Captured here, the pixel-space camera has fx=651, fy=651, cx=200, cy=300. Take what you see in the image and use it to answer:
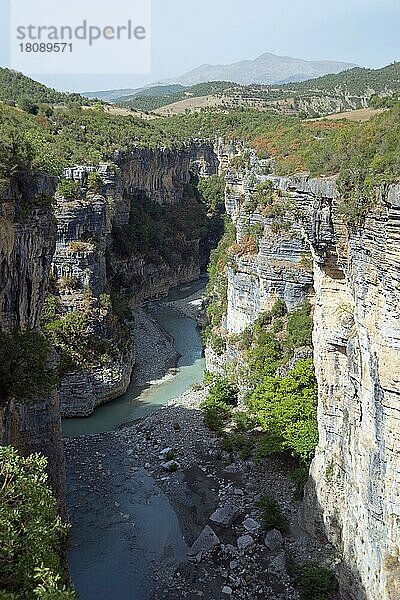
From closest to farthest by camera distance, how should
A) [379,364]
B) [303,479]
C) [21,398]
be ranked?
1. [379,364]
2. [21,398]
3. [303,479]

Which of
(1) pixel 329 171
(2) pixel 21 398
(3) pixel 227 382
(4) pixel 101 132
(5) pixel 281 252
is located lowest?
(3) pixel 227 382

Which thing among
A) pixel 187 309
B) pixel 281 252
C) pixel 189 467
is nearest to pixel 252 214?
pixel 281 252

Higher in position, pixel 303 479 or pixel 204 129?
pixel 204 129

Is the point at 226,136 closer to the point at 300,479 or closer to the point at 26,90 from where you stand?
the point at 26,90

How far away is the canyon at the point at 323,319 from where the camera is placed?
33.2ft

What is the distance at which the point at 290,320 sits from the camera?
21047 millimetres

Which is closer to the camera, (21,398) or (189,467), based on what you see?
(21,398)

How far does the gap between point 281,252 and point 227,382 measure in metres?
5.15

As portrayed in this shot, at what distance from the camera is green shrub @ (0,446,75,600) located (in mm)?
6387

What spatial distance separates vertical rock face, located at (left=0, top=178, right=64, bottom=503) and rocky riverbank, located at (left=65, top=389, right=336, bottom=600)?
2499 millimetres

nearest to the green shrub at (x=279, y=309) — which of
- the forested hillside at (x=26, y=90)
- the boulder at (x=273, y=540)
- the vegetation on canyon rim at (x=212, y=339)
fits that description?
the vegetation on canyon rim at (x=212, y=339)

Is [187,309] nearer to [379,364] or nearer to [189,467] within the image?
[189,467]

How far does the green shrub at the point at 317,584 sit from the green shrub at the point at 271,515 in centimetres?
221

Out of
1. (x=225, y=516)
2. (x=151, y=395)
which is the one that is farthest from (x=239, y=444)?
(x=151, y=395)
